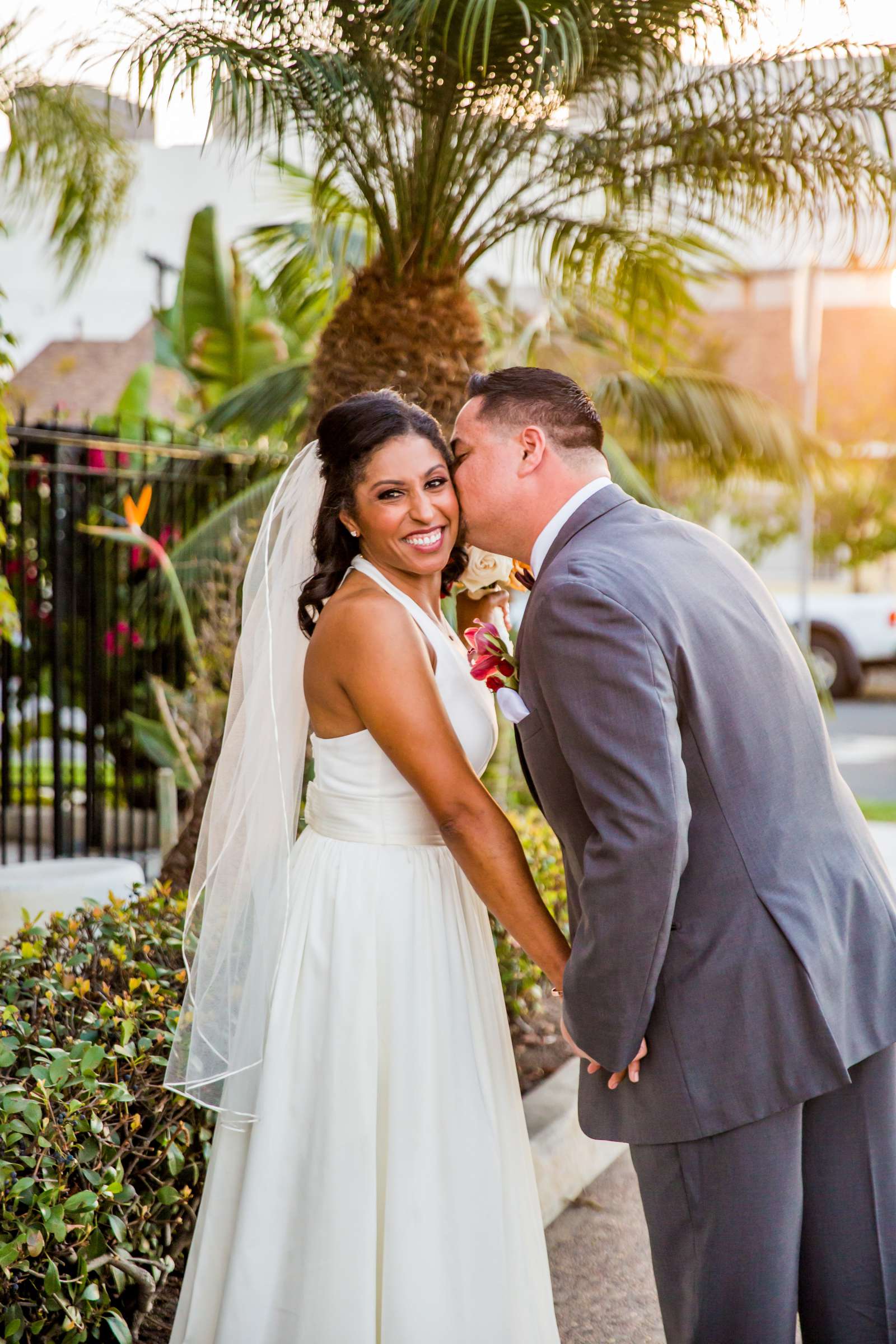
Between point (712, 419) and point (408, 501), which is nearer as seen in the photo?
point (408, 501)

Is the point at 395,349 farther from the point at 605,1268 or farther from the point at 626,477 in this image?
the point at 605,1268

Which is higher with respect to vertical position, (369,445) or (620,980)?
(369,445)

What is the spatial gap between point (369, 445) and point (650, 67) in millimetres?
3278

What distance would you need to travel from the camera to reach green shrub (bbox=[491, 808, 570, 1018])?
4297 millimetres

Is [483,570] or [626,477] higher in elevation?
[626,477]

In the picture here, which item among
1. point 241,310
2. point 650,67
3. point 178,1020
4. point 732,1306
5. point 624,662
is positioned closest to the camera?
point 624,662

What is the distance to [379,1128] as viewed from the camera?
253 centimetres

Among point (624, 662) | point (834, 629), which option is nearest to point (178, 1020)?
point (624, 662)

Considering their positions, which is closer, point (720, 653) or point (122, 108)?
point (720, 653)

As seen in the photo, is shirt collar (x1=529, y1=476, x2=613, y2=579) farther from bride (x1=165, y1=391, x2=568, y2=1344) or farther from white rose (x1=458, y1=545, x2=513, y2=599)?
white rose (x1=458, y1=545, x2=513, y2=599)

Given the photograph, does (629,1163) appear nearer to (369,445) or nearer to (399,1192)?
(399,1192)

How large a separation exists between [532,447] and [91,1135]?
1.75 m

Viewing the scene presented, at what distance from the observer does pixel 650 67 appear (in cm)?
502

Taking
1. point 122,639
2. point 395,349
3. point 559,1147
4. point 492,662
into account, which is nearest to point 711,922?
point 492,662
